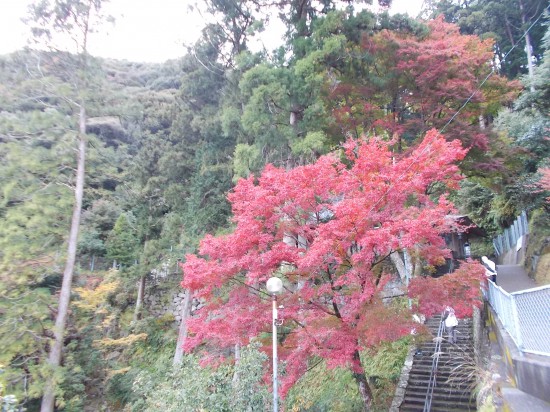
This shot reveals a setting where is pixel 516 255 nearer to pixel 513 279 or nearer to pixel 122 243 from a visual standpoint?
pixel 513 279

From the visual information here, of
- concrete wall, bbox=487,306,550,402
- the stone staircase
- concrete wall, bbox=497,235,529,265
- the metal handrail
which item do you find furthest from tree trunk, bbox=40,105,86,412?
concrete wall, bbox=497,235,529,265

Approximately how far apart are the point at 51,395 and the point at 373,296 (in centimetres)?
803

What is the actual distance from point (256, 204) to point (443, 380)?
6542 millimetres

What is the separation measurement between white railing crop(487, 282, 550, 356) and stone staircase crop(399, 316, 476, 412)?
2569mm

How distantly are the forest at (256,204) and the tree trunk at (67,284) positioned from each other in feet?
0.17

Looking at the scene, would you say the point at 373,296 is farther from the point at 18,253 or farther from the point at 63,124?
the point at 63,124

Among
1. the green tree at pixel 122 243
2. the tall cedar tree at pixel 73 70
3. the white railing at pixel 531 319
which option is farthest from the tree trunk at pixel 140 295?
the white railing at pixel 531 319

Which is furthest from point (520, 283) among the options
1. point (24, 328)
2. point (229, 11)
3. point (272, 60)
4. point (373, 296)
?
point (24, 328)

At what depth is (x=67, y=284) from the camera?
10023mm

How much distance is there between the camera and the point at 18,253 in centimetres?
941

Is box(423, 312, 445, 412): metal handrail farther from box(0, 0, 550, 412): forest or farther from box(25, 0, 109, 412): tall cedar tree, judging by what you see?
box(25, 0, 109, 412): tall cedar tree

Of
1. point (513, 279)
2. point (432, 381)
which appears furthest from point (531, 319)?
point (513, 279)

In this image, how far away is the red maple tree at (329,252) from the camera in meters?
6.86

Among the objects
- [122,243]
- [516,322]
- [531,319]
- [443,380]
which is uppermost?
[122,243]
